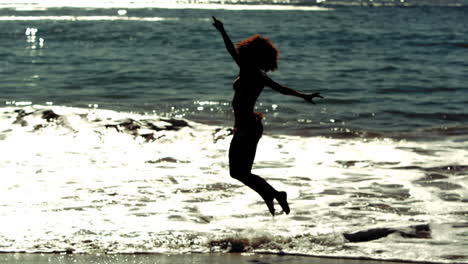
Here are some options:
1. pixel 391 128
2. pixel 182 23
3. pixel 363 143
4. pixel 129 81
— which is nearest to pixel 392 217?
pixel 363 143

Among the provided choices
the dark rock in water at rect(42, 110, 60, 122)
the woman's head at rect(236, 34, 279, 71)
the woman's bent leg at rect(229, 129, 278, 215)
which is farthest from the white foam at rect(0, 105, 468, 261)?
the woman's head at rect(236, 34, 279, 71)

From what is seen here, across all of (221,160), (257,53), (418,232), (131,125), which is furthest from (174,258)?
(131,125)

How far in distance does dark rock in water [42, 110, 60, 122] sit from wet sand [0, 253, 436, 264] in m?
6.92

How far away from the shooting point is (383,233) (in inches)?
277

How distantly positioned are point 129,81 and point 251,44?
49.0 feet

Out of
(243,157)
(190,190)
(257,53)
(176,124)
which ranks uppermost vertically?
(257,53)

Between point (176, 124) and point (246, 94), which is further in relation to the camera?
point (176, 124)

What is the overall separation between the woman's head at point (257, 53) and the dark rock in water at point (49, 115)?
7352 mm

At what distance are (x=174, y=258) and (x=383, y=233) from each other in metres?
1.98

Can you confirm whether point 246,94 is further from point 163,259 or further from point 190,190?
point 190,190

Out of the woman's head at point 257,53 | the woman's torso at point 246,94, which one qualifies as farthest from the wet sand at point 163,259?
the woman's head at point 257,53

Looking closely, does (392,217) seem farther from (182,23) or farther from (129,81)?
(182,23)

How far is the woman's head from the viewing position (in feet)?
20.0

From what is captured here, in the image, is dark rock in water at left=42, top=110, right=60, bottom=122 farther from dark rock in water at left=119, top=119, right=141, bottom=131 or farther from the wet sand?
the wet sand
